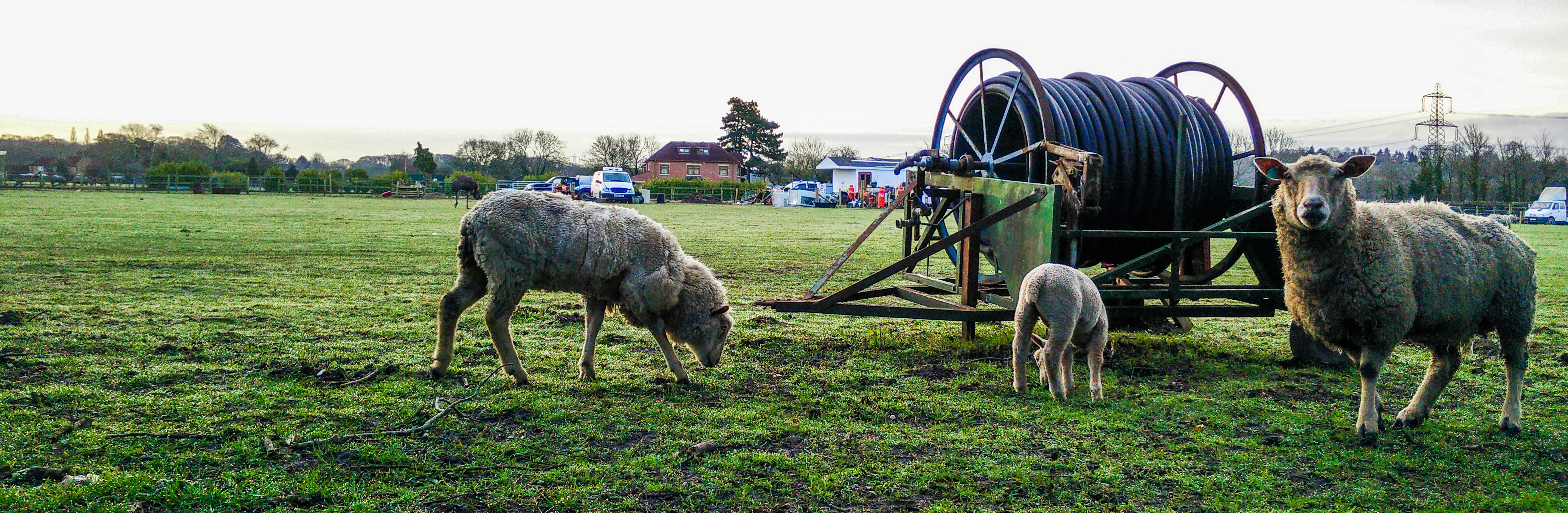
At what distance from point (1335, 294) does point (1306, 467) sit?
109 centimetres

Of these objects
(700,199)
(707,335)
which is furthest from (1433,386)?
(700,199)

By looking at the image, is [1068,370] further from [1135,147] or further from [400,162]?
[400,162]

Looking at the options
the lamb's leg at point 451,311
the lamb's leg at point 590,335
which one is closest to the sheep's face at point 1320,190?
the lamb's leg at point 590,335

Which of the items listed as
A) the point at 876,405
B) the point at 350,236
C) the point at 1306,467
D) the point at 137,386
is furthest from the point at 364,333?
the point at 350,236

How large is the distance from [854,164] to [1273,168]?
72.0 meters

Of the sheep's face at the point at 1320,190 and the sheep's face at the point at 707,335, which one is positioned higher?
the sheep's face at the point at 1320,190

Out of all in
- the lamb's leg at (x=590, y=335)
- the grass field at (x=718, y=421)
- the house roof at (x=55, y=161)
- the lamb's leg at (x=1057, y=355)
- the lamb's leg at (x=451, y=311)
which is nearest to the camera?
the grass field at (x=718, y=421)

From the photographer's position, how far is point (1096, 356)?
5680mm

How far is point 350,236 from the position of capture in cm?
1825

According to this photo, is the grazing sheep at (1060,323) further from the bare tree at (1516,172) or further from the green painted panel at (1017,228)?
the bare tree at (1516,172)

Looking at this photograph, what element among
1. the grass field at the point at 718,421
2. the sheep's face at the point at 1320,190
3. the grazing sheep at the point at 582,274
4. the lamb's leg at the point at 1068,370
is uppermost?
the sheep's face at the point at 1320,190

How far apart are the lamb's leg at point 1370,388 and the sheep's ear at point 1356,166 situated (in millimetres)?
942

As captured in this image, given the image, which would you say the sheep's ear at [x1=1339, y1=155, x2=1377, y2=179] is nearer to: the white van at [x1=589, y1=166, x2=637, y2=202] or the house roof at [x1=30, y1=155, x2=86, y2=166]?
the white van at [x1=589, y1=166, x2=637, y2=202]

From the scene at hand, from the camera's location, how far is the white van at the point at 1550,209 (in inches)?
1809
